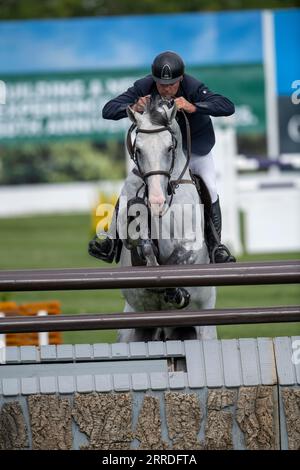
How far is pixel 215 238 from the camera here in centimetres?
591

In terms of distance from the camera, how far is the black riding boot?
580 centimetres

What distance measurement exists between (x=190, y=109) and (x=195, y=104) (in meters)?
0.05

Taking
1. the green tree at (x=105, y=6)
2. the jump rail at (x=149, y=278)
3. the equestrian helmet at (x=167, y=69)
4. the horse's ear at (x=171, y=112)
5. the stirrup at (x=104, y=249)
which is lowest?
the jump rail at (x=149, y=278)

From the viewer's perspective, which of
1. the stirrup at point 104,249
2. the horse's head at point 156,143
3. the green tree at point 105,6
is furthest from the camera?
the green tree at point 105,6

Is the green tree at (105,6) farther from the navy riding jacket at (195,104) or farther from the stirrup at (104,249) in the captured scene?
the stirrup at (104,249)

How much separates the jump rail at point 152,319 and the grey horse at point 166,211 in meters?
1.21

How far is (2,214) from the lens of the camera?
82.2ft

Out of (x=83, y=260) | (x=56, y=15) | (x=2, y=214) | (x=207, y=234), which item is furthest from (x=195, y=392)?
(x=56, y=15)

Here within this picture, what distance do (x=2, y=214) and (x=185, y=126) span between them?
19.5 m

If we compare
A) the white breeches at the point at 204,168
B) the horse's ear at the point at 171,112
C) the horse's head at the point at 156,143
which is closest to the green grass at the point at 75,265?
the white breeches at the point at 204,168

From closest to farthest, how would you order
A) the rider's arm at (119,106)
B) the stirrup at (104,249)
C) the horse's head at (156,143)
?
the horse's head at (156,143)
the rider's arm at (119,106)
the stirrup at (104,249)

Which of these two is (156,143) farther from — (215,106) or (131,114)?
(215,106)

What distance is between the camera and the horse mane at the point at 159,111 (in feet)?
18.3

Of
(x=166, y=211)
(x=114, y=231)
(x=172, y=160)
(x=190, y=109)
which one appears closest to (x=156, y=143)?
(x=172, y=160)
